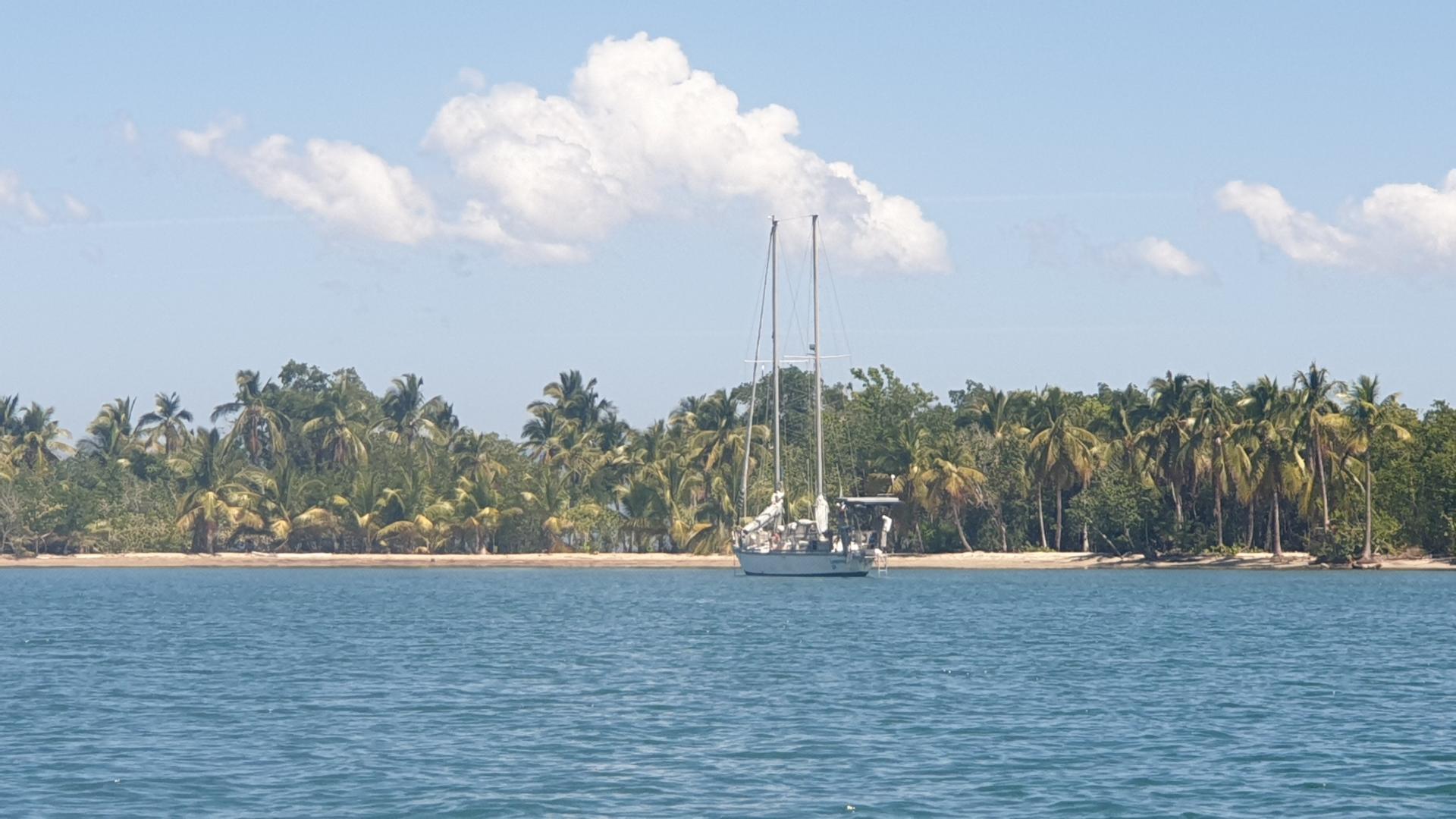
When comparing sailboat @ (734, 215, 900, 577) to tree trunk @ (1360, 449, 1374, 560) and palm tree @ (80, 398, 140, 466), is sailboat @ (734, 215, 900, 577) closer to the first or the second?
tree trunk @ (1360, 449, 1374, 560)

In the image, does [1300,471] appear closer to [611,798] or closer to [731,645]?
[731,645]

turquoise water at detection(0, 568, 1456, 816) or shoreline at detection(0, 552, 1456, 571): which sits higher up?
shoreline at detection(0, 552, 1456, 571)

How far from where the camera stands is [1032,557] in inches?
4641

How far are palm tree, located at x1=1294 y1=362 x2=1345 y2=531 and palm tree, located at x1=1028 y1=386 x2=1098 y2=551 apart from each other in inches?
554

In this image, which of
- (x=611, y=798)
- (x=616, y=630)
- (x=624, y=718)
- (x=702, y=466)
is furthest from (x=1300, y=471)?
(x=611, y=798)

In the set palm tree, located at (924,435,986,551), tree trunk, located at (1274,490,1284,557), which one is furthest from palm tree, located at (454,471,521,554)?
tree trunk, located at (1274,490,1284,557)

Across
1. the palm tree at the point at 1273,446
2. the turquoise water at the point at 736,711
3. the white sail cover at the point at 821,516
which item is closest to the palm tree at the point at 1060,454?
the palm tree at the point at 1273,446

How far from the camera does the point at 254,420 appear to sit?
157m

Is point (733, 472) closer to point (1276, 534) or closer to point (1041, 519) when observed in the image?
point (1041, 519)

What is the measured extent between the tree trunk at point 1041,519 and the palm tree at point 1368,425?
797 inches

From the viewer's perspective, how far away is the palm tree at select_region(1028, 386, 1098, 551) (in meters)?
114

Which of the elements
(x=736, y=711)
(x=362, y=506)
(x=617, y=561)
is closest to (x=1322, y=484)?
(x=617, y=561)

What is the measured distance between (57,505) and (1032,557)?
7734cm

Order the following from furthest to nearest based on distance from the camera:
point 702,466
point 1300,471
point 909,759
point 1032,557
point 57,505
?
1. point 57,505
2. point 702,466
3. point 1032,557
4. point 1300,471
5. point 909,759
